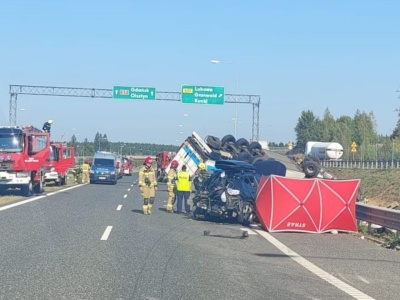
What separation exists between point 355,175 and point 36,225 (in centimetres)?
4330

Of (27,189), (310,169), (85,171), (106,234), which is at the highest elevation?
(310,169)

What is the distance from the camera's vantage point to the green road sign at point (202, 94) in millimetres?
55312

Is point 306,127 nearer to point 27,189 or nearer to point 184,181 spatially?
point 27,189

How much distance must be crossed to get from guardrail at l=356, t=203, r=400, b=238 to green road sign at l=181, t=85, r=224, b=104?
3540cm

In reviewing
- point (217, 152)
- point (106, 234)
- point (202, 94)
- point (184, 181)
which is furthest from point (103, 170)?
point (106, 234)

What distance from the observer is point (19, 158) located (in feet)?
100

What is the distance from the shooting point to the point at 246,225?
70.2ft

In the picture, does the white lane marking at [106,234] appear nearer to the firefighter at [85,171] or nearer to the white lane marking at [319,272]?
the white lane marking at [319,272]

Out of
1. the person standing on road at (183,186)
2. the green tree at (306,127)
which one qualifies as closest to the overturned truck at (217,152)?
the person standing on road at (183,186)

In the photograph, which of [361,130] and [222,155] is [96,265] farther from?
[361,130]

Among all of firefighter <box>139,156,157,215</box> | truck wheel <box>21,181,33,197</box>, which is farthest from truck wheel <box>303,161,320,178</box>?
truck wheel <box>21,181,33,197</box>

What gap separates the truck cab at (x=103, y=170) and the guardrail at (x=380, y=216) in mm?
33632

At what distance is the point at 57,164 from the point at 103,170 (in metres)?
8.39

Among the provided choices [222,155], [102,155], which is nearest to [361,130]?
[102,155]
